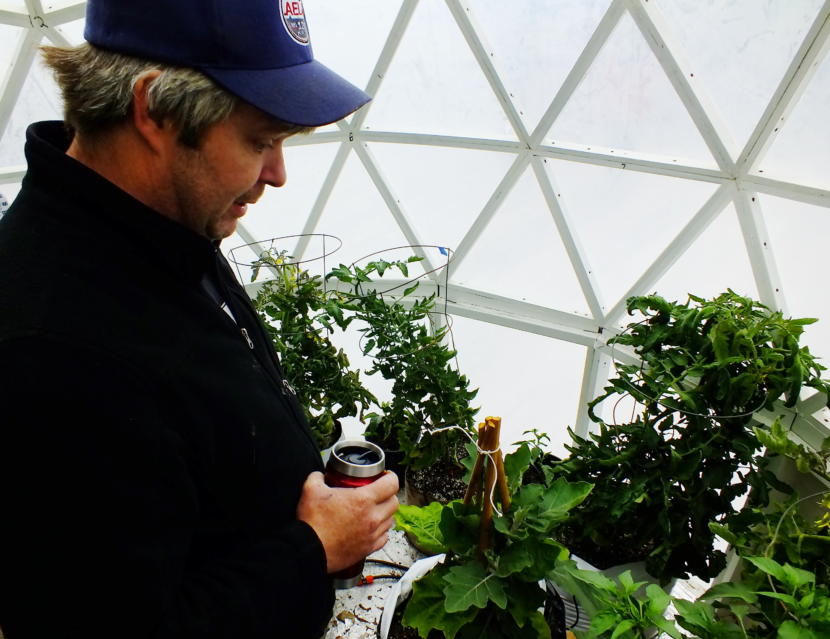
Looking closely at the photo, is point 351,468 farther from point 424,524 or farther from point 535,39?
point 535,39

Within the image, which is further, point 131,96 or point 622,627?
point 622,627

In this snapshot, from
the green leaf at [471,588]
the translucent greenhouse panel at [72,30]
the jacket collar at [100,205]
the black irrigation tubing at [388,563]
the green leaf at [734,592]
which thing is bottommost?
the black irrigation tubing at [388,563]

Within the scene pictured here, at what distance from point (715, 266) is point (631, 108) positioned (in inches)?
50.6

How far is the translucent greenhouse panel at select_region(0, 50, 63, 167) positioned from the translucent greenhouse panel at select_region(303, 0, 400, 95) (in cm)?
196

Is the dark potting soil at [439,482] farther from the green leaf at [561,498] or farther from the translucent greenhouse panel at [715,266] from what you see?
the translucent greenhouse panel at [715,266]

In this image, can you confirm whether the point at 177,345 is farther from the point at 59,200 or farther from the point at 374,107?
the point at 374,107

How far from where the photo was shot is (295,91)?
130 centimetres

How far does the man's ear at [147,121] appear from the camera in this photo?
1182 mm

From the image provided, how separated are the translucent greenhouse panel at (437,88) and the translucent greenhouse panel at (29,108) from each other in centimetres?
246

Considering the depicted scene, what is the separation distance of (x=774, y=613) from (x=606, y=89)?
3.22 meters

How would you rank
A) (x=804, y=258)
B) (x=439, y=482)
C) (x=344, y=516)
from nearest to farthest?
(x=344, y=516), (x=804, y=258), (x=439, y=482)

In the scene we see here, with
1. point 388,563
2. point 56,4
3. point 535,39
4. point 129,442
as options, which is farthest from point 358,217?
point 129,442

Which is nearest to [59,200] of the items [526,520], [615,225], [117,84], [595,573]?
[117,84]

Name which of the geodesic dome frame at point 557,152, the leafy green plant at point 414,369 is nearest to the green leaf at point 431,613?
the leafy green plant at point 414,369
